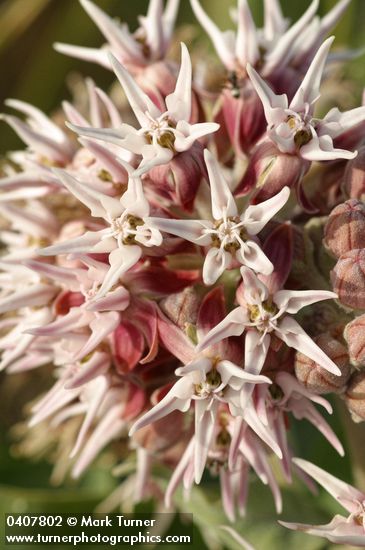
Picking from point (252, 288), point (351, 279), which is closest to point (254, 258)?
point (252, 288)

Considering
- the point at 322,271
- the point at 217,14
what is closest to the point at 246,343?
the point at 322,271

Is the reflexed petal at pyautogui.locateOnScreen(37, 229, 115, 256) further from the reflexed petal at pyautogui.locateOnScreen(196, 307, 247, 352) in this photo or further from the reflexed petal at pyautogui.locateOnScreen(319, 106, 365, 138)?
the reflexed petal at pyautogui.locateOnScreen(319, 106, 365, 138)

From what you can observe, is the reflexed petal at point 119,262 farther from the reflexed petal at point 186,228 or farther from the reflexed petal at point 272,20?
the reflexed petal at point 272,20

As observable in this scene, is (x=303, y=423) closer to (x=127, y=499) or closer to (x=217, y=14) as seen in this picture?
(x=127, y=499)

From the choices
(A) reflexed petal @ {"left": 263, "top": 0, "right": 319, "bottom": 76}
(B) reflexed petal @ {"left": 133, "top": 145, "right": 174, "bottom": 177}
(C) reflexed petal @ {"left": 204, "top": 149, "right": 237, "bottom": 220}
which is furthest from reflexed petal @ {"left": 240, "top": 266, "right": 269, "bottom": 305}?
(A) reflexed petal @ {"left": 263, "top": 0, "right": 319, "bottom": 76}

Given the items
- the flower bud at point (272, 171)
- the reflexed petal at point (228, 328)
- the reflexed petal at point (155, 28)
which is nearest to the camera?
the reflexed petal at point (228, 328)

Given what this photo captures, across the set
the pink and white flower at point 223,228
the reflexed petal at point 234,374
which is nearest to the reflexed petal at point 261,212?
the pink and white flower at point 223,228

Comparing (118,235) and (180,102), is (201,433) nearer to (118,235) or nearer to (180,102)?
(118,235)
